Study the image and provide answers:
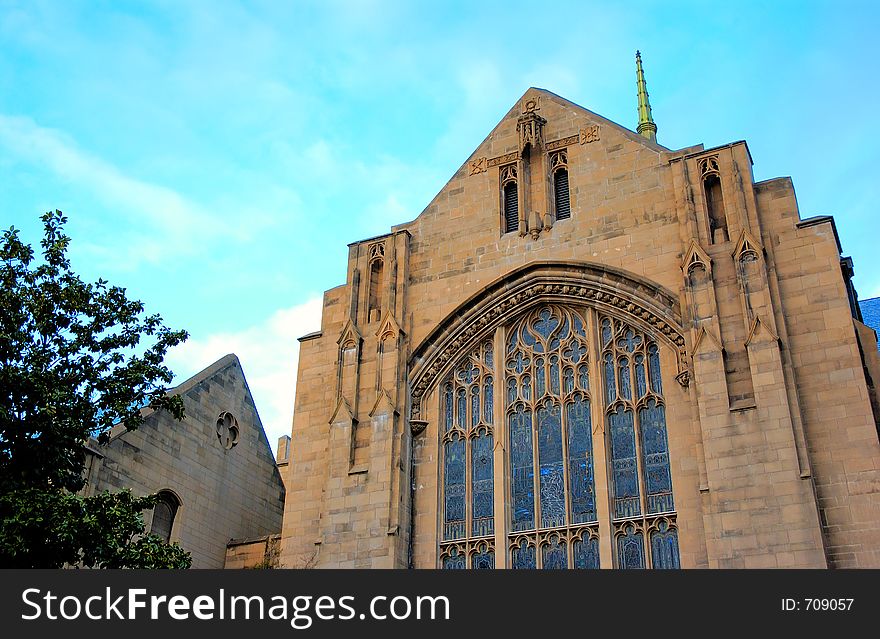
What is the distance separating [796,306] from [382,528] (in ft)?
29.7

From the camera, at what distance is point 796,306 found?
2034cm

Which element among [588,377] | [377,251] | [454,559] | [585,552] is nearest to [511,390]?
[588,377]

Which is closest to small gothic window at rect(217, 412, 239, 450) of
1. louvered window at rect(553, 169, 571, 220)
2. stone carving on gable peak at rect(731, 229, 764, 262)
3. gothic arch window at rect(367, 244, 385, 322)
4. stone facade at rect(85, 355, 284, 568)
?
stone facade at rect(85, 355, 284, 568)

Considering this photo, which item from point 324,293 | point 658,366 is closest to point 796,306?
point 658,366

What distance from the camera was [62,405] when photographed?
17.2 meters

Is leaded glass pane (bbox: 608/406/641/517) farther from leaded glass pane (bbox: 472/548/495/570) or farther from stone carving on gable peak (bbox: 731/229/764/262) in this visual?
stone carving on gable peak (bbox: 731/229/764/262)

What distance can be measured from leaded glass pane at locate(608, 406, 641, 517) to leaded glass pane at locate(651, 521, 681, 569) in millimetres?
550

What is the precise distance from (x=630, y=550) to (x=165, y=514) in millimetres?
11023

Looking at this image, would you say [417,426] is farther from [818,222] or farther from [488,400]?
[818,222]

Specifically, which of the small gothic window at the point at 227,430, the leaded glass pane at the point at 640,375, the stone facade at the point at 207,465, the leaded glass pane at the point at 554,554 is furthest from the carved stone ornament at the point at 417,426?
the small gothic window at the point at 227,430

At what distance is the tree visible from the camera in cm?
1628

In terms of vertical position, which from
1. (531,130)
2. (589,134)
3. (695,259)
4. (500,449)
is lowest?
(500,449)

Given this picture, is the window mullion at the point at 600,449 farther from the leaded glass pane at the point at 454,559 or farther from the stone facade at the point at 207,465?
the stone facade at the point at 207,465

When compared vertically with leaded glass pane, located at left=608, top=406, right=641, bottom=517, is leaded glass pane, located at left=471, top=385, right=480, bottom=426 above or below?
above
